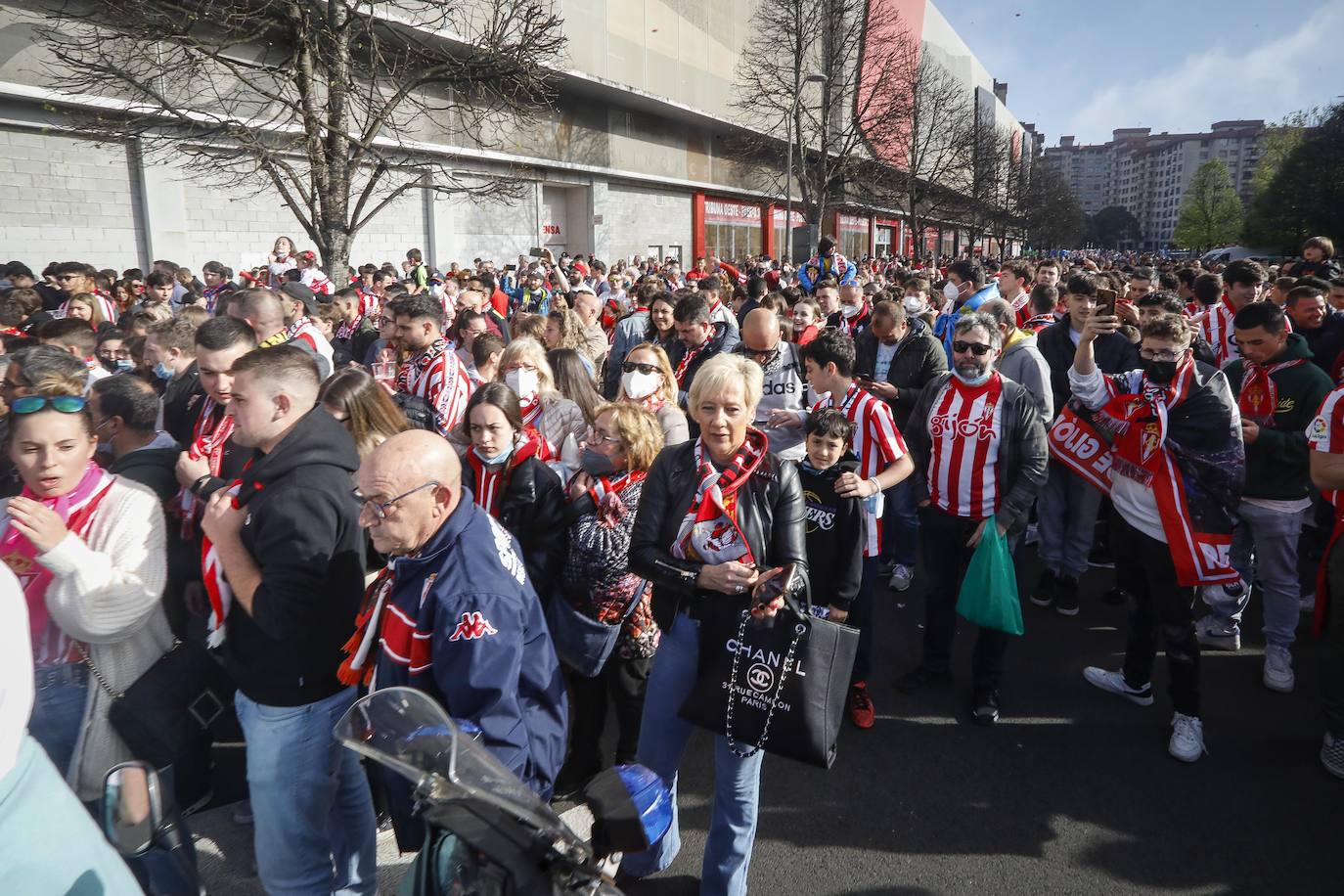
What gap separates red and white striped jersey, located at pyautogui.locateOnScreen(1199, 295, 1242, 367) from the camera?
7547 mm

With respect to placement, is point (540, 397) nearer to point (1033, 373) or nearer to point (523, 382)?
point (523, 382)

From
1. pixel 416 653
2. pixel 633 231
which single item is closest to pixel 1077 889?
pixel 416 653

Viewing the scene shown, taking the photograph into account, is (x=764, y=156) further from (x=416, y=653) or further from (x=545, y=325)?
(x=416, y=653)

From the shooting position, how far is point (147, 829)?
172 centimetres

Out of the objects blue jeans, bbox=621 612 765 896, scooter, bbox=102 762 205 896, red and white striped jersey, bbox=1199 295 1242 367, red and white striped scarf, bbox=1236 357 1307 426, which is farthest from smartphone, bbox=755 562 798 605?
red and white striped jersey, bbox=1199 295 1242 367

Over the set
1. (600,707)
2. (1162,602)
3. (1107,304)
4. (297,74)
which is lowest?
(600,707)

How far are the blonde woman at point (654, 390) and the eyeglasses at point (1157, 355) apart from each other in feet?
7.93

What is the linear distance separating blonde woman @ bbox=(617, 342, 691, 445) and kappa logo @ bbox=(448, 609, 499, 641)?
2.27m

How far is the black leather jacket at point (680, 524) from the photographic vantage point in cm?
275

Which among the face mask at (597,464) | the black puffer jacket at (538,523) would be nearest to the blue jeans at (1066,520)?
the face mask at (597,464)

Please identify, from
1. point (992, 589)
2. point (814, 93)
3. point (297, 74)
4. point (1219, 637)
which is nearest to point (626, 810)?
point (992, 589)

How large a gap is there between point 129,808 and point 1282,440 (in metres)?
5.38

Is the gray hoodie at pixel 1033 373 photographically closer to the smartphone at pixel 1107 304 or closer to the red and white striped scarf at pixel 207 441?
the smartphone at pixel 1107 304

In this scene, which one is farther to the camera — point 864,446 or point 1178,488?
point 864,446
